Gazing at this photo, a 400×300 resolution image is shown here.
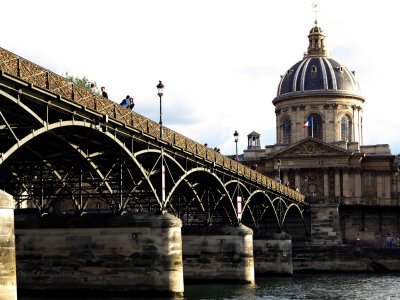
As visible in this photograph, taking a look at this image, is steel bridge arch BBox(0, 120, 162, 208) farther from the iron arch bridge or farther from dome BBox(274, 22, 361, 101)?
dome BBox(274, 22, 361, 101)

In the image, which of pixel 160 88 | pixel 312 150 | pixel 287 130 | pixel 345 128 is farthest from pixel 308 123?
pixel 160 88

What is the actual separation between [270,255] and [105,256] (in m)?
37.2

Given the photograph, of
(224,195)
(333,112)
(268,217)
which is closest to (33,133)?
(224,195)

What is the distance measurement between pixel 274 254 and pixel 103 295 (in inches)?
1483

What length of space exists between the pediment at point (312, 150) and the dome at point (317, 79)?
768 inches

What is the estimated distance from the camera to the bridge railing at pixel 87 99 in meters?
34.2

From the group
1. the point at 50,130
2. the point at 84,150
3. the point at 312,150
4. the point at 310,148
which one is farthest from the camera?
the point at 312,150

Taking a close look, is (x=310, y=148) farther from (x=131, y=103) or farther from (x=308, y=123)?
(x=131, y=103)

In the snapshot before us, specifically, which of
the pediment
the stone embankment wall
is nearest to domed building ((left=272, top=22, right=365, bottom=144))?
the pediment

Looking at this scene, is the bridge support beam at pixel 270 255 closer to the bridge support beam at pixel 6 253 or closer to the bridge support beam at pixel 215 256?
the bridge support beam at pixel 215 256

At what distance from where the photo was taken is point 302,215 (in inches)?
4176

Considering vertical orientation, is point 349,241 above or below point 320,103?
below

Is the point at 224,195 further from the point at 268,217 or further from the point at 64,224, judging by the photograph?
the point at 268,217

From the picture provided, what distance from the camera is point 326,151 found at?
138 meters
